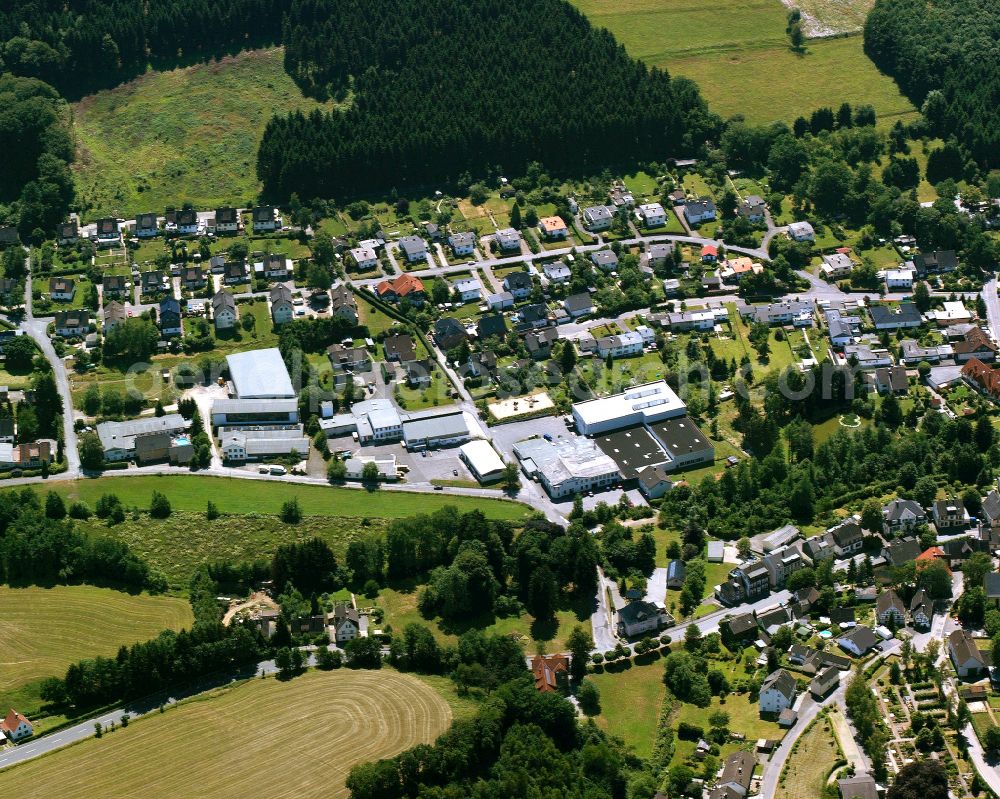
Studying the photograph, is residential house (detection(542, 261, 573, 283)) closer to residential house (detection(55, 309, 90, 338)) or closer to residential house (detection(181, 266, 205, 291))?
residential house (detection(181, 266, 205, 291))

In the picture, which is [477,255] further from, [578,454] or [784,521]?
[784,521]

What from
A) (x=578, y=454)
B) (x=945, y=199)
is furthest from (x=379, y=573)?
(x=945, y=199)

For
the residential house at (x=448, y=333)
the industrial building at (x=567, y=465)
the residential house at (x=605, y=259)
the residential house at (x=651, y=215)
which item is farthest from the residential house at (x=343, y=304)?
the residential house at (x=651, y=215)

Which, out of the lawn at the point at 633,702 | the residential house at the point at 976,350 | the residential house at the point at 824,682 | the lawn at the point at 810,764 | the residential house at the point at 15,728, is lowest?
the lawn at the point at 633,702

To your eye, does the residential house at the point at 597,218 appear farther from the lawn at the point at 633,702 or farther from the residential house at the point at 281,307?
the lawn at the point at 633,702

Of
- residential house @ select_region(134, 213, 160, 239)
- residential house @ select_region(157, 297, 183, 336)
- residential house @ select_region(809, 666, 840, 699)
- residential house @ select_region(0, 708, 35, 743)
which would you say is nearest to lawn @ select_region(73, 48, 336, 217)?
residential house @ select_region(134, 213, 160, 239)

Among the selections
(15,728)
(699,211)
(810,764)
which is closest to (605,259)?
(699,211)

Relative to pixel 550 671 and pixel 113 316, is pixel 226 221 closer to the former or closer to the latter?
pixel 113 316
